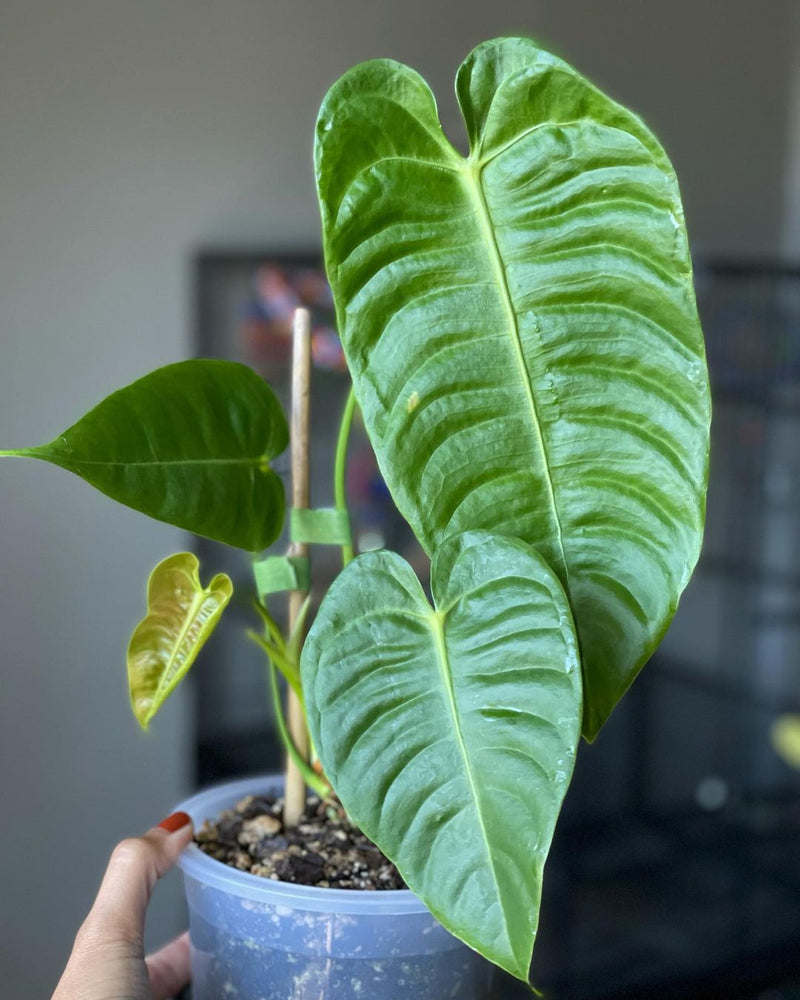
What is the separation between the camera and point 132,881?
0.70 metres

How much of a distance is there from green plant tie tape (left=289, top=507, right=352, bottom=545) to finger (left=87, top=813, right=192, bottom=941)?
0.78 ft

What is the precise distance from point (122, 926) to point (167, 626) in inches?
8.2

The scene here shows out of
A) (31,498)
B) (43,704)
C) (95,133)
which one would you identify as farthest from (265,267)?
(43,704)

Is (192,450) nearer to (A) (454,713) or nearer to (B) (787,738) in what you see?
(A) (454,713)

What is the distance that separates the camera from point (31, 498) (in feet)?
4.41

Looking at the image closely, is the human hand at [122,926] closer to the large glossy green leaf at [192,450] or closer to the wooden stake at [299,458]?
the wooden stake at [299,458]

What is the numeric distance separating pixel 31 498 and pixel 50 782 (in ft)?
1.29

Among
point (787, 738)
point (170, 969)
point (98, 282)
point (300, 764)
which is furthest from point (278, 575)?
point (787, 738)

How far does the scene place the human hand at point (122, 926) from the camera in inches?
24.8

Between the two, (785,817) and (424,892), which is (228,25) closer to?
(424,892)

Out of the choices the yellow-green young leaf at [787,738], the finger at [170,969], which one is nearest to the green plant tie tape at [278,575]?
the finger at [170,969]

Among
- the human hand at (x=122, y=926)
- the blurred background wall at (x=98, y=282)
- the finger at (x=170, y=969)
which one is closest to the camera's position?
the human hand at (x=122, y=926)

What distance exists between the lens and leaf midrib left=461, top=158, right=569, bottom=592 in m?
0.61

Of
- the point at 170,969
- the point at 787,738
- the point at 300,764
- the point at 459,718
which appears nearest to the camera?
the point at 459,718
